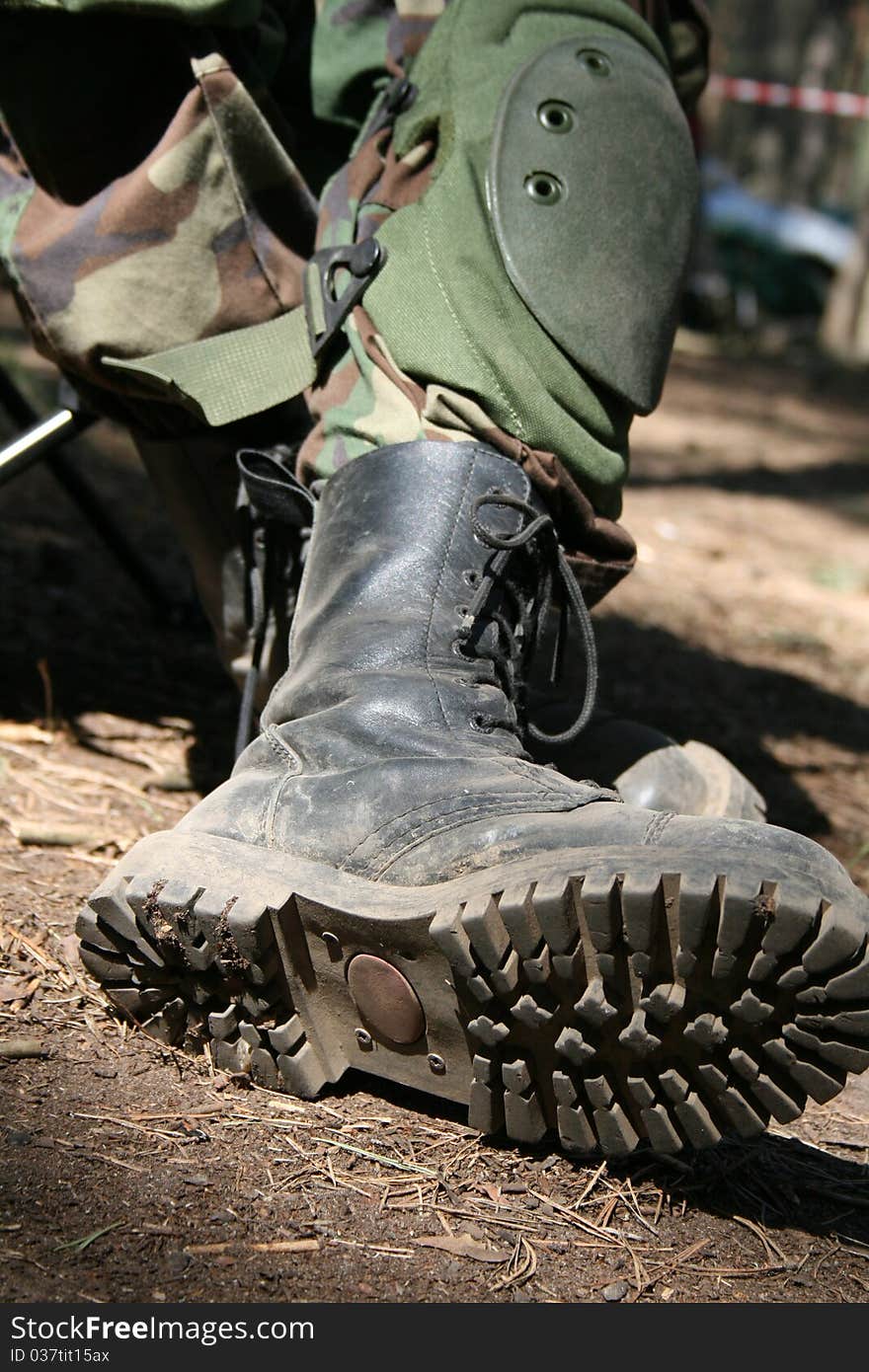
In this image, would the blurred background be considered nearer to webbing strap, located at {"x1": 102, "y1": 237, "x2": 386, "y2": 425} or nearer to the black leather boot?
webbing strap, located at {"x1": 102, "y1": 237, "x2": 386, "y2": 425}

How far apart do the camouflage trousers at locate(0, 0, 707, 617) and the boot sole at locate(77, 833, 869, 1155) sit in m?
0.44

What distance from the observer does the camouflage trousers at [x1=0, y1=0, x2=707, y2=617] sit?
129cm

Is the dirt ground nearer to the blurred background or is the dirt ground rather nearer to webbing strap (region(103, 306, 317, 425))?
webbing strap (region(103, 306, 317, 425))

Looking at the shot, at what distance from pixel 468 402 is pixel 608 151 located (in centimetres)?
28

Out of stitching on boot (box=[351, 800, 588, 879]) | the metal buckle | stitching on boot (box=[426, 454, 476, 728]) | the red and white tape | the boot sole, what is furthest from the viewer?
the red and white tape

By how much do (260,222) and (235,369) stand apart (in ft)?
0.51

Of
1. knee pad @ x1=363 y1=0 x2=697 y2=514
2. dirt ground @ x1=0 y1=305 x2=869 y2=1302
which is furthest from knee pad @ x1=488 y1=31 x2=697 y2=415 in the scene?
dirt ground @ x1=0 y1=305 x2=869 y2=1302

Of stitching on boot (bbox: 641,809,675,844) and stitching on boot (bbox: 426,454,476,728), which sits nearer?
stitching on boot (bbox: 641,809,675,844)

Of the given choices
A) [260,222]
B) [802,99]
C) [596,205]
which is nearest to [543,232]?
[596,205]

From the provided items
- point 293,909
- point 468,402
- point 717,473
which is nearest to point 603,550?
point 468,402

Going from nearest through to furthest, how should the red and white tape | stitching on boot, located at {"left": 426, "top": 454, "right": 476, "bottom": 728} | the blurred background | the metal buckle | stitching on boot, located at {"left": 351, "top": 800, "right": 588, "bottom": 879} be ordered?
stitching on boot, located at {"left": 351, "top": 800, "right": 588, "bottom": 879} → stitching on boot, located at {"left": 426, "top": 454, "right": 476, "bottom": 728} → the metal buckle → the red and white tape → the blurred background

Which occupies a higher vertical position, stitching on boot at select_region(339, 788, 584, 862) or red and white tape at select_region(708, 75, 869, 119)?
stitching on boot at select_region(339, 788, 584, 862)

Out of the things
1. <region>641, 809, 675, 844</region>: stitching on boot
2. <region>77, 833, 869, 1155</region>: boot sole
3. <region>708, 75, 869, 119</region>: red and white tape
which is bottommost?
<region>708, 75, 869, 119</region>: red and white tape

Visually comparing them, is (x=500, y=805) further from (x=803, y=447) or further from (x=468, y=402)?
(x=803, y=447)
